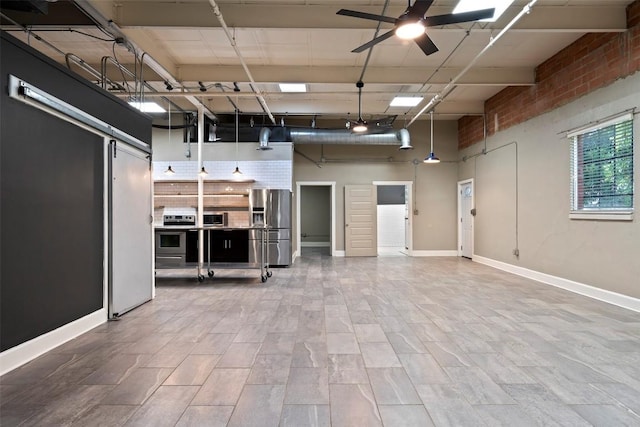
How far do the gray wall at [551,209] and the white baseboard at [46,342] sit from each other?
5985mm

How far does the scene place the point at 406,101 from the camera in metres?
7.18

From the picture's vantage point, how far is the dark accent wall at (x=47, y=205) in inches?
90.0

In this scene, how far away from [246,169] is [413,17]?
5685 mm

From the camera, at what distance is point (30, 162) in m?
2.49

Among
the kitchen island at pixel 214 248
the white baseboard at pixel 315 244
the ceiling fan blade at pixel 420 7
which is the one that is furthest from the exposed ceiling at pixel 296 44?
the white baseboard at pixel 315 244

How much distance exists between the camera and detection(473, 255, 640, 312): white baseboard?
386 cm

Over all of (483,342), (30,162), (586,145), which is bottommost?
(483,342)

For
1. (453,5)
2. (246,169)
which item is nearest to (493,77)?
(453,5)

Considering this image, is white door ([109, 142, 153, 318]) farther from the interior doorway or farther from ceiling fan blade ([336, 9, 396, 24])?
the interior doorway

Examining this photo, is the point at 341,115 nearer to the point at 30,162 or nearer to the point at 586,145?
the point at 586,145

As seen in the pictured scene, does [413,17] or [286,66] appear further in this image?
[286,66]

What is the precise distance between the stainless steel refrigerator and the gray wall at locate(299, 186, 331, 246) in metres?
4.72

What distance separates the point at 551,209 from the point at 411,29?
4069 mm

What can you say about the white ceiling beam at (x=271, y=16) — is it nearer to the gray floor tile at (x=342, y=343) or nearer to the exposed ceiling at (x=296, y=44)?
the exposed ceiling at (x=296, y=44)
